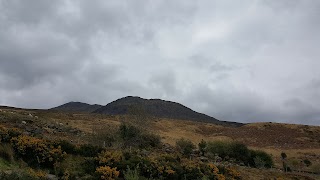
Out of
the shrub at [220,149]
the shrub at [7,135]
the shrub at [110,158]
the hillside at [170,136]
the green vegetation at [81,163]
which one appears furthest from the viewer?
the shrub at [220,149]

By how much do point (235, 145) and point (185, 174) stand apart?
22.8 meters

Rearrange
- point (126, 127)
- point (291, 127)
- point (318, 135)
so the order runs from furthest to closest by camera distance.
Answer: point (291, 127)
point (318, 135)
point (126, 127)

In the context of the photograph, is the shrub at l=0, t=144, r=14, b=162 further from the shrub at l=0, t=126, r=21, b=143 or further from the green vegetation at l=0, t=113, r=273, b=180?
the shrub at l=0, t=126, r=21, b=143

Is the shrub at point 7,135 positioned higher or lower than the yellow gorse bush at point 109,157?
higher

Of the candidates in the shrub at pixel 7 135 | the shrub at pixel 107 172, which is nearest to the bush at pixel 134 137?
the shrub at pixel 7 135

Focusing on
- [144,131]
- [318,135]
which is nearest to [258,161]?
[144,131]

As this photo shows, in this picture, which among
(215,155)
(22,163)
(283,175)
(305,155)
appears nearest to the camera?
(22,163)

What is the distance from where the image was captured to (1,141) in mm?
18469

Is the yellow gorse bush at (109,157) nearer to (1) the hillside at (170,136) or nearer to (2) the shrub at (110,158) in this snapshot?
(2) the shrub at (110,158)

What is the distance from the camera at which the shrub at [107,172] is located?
16422 mm

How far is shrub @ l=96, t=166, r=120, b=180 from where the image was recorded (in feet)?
53.9

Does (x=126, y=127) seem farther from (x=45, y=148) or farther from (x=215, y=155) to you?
(x=45, y=148)

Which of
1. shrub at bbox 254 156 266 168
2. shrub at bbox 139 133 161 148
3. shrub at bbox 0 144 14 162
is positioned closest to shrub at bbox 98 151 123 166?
shrub at bbox 0 144 14 162

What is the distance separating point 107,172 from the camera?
54.1 feet
